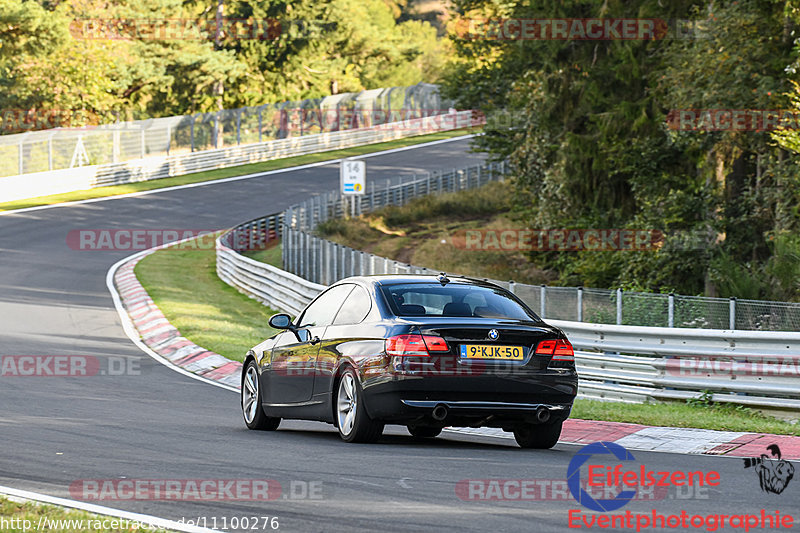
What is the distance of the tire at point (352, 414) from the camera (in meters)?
9.56

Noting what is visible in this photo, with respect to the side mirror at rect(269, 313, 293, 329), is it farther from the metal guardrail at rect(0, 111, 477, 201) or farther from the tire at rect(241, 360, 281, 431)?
the metal guardrail at rect(0, 111, 477, 201)

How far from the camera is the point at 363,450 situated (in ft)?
30.4

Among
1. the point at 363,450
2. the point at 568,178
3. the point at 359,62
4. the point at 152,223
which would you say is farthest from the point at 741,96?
the point at 359,62

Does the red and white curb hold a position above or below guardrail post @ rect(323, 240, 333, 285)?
above

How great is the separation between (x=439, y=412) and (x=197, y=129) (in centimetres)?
5172

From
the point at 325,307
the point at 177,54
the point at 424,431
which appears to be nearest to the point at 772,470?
the point at 424,431

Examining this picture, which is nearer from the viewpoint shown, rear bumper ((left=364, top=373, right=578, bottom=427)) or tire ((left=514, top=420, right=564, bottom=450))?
rear bumper ((left=364, top=373, right=578, bottom=427))

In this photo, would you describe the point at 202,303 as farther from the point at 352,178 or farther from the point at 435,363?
the point at 435,363

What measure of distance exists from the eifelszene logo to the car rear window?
85.2 inches

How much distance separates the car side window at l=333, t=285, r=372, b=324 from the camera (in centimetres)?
1005

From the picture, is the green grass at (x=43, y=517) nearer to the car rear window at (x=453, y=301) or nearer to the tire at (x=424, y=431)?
the car rear window at (x=453, y=301)

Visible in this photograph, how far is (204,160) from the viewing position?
57750mm

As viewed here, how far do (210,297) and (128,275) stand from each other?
3719 millimetres

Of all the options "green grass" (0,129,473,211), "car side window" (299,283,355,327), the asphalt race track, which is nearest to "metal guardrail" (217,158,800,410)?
the asphalt race track
